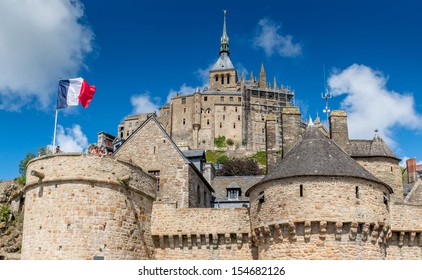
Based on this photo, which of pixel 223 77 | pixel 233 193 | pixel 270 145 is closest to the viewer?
pixel 270 145

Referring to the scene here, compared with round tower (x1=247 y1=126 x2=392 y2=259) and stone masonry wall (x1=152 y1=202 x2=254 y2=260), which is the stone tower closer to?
stone masonry wall (x1=152 y1=202 x2=254 y2=260)

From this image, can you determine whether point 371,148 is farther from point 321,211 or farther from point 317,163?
point 321,211

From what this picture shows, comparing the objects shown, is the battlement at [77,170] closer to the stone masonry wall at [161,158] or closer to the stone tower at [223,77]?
the stone masonry wall at [161,158]

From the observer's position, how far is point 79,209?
21812 millimetres

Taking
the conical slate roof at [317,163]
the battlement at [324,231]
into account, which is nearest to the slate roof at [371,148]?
the conical slate roof at [317,163]

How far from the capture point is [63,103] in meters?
25.4

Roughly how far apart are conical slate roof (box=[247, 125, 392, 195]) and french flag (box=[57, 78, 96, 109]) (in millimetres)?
9600

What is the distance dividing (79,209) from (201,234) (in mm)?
6301

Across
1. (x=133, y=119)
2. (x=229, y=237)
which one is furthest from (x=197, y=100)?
(x=229, y=237)

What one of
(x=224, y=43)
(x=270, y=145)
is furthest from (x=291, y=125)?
(x=224, y=43)

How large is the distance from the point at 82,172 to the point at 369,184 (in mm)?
12337

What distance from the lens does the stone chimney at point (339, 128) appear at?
29.6 meters

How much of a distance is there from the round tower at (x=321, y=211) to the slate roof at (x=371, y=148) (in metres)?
6.59
